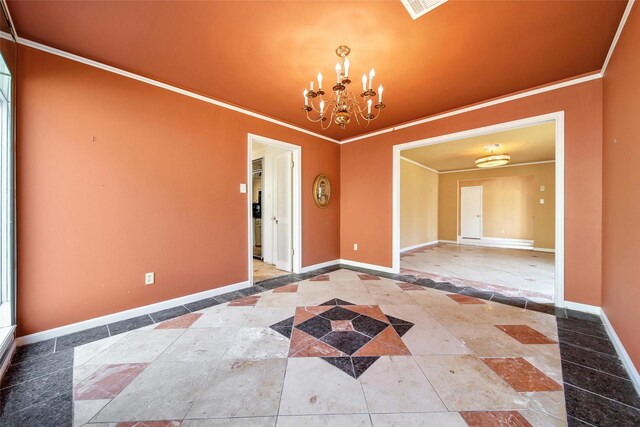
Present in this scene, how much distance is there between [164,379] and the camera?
1.53 m

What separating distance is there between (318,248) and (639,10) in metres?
4.06

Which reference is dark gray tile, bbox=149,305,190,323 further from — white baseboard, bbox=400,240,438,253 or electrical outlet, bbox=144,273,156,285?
white baseboard, bbox=400,240,438,253

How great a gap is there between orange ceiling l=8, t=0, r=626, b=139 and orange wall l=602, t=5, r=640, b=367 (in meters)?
0.29

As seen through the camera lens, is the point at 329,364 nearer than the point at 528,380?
No

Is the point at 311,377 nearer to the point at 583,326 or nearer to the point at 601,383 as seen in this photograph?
the point at 601,383

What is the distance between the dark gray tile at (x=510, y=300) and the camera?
273 cm

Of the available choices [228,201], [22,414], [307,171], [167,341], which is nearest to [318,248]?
[307,171]

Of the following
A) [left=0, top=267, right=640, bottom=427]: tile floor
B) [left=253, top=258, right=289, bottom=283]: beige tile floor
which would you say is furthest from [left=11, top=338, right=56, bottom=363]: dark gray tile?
[left=253, top=258, right=289, bottom=283]: beige tile floor

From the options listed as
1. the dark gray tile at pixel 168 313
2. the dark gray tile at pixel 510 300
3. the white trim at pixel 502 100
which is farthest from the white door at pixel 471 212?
the dark gray tile at pixel 168 313

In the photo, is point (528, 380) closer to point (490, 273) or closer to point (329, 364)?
point (329, 364)

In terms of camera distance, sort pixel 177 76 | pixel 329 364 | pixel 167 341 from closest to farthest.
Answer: pixel 329 364
pixel 167 341
pixel 177 76

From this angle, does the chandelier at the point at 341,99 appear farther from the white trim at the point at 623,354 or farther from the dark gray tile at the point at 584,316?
the dark gray tile at the point at 584,316

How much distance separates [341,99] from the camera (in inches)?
85.0

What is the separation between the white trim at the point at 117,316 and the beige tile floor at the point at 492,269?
123 inches
